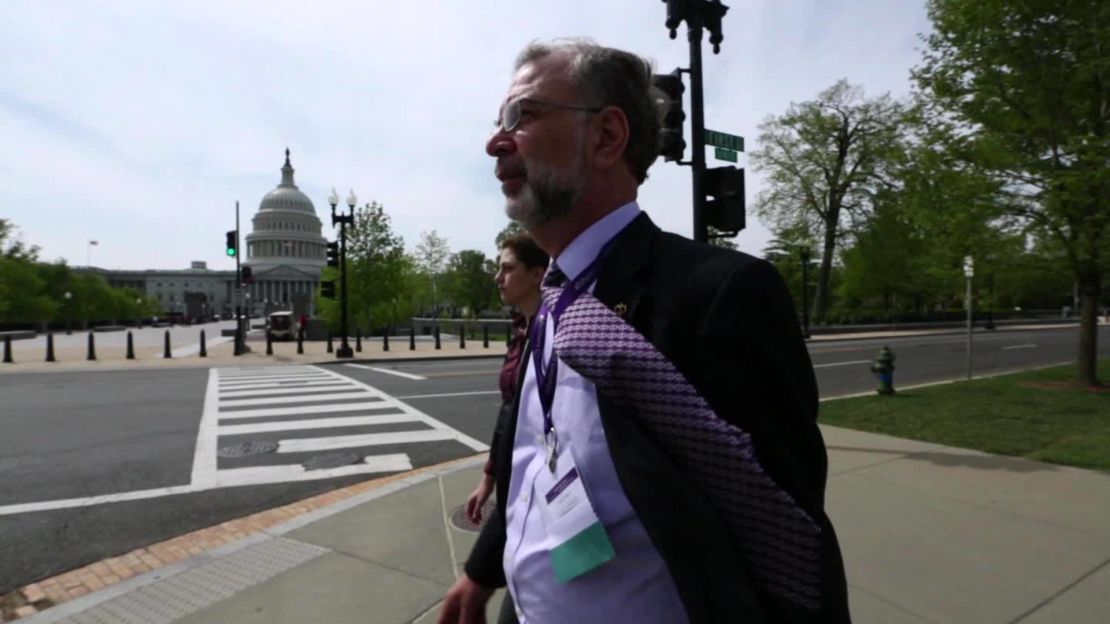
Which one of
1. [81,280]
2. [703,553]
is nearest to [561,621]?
[703,553]

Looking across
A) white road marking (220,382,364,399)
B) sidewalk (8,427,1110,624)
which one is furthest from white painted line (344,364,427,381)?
sidewalk (8,427,1110,624)

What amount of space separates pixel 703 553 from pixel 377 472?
244 inches

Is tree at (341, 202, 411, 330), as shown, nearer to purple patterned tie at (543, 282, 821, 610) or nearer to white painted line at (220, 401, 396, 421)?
white painted line at (220, 401, 396, 421)

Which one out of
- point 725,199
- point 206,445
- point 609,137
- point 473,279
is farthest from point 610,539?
point 473,279

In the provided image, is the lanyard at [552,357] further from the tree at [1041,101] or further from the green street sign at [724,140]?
the tree at [1041,101]

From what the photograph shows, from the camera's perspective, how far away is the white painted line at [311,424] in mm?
8844

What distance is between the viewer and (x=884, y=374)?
440 inches

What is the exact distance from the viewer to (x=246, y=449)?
7.68 m

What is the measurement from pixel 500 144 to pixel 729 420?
2.89 feet

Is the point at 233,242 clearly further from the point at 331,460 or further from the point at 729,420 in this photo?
the point at 729,420

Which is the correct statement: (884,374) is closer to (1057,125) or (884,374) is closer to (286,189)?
(1057,125)

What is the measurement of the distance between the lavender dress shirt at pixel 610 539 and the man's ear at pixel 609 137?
15cm

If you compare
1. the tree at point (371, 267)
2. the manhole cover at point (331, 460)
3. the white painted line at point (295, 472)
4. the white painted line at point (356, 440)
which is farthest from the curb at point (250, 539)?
the tree at point (371, 267)

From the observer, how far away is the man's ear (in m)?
1.48
